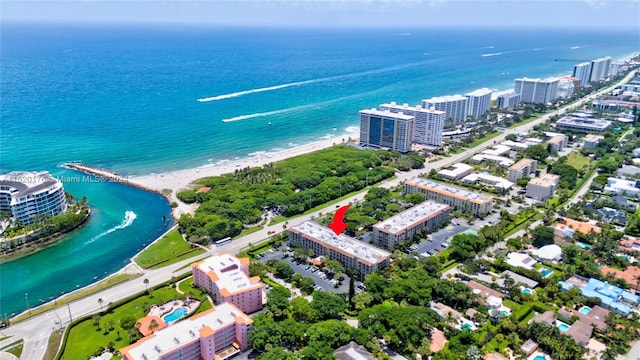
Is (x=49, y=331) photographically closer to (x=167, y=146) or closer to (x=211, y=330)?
(x=211, y=330)

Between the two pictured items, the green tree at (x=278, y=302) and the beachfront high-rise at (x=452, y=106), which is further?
the beachfront high-rise at (x=452, y=106)

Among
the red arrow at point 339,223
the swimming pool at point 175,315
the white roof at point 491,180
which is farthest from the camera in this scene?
the white roof at point 491,180

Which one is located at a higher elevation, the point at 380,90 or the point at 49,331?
the point at 380,90

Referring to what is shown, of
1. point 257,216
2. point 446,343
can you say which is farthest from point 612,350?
point 257,216

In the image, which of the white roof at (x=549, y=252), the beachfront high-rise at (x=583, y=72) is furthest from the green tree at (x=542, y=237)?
the beachfront high-rise at (x=583, y=72)

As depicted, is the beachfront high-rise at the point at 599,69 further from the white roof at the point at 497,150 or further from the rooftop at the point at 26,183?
the rooftop at the point at 26,183

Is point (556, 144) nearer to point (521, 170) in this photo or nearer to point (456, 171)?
point (521, 170)

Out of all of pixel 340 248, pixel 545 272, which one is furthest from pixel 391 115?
pixel 545 272

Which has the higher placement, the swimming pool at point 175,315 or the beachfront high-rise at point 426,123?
the beachfront high-rise at point 426,123
